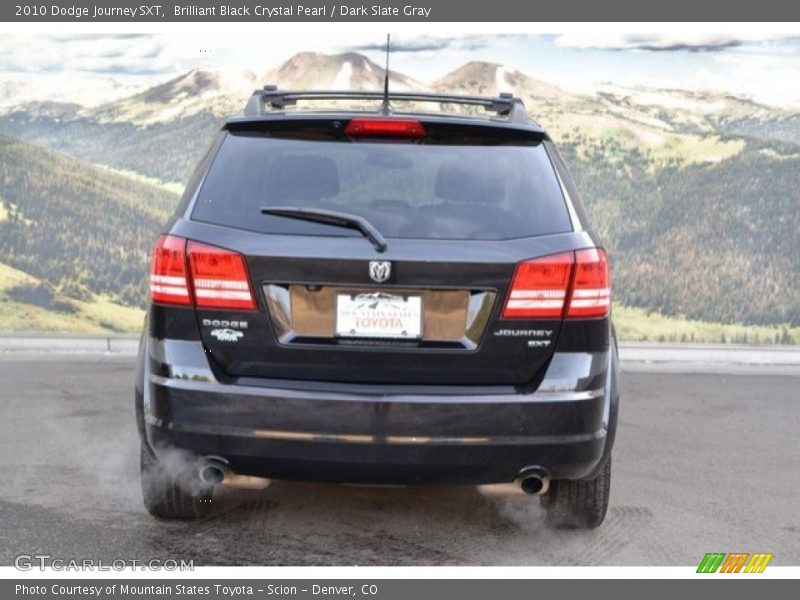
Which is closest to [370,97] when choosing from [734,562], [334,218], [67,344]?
[334,218]

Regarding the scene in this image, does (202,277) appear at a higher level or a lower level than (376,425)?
higher

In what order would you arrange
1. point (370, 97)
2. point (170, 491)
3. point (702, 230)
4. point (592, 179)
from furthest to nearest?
point (592, 179) → point (702, 230) → point (370, 97) → point (170, 491)

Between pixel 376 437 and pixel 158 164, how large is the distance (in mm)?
8384

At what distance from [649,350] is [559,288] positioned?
7178mm

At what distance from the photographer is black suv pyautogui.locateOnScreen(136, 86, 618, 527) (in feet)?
15.6

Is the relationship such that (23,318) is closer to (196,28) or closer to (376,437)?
(196,28)

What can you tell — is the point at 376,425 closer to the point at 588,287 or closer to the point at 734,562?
the point at 588,287

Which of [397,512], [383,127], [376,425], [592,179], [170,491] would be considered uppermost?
[383,127]

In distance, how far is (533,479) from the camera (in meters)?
5.02

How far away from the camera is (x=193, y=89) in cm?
1249

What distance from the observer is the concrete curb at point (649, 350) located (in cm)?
1153

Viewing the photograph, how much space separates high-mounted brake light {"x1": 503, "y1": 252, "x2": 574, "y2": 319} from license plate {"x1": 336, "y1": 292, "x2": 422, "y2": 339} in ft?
1.10

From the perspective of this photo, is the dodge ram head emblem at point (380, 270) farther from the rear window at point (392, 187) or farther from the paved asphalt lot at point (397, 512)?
the paved asphalt lot at point (397, 512)

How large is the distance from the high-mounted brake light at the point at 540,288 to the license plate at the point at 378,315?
334mm
